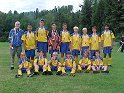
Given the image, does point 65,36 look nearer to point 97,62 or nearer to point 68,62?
point 68,62

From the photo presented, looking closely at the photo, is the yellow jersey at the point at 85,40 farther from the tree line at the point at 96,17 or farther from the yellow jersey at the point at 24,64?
the tree line at the point at 96,17

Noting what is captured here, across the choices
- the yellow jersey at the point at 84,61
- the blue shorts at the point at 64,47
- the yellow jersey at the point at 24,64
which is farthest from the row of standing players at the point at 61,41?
the yellow jersey at the point at 24,64

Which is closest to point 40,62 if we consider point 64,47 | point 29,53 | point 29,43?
point 29,53

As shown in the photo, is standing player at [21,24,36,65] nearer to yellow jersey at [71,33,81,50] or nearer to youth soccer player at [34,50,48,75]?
youth soccer player at [34,50,48,75]

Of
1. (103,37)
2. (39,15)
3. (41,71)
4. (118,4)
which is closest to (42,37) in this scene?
(41,71)

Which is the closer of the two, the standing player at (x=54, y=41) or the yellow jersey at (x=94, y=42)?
the standing player at (x=54, y=41)

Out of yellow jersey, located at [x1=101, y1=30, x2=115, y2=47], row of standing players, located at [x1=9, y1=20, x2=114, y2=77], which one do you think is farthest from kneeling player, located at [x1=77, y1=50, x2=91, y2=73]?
yellow jersey, located at [x1=101, y1=30, x2=115, y2=47]

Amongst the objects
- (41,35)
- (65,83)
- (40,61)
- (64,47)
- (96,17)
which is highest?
(96,17)

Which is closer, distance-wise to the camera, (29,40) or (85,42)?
(29,40)

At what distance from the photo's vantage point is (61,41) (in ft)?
51.8

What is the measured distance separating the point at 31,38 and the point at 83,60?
8.65ft

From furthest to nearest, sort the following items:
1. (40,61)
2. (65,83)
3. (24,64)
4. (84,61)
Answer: (84,61)
(40,61)
(24,64)
(65,83)

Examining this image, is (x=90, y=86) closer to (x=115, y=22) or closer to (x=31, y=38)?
(x=31, y=38)

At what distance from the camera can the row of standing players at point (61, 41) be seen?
1516 centimetres
